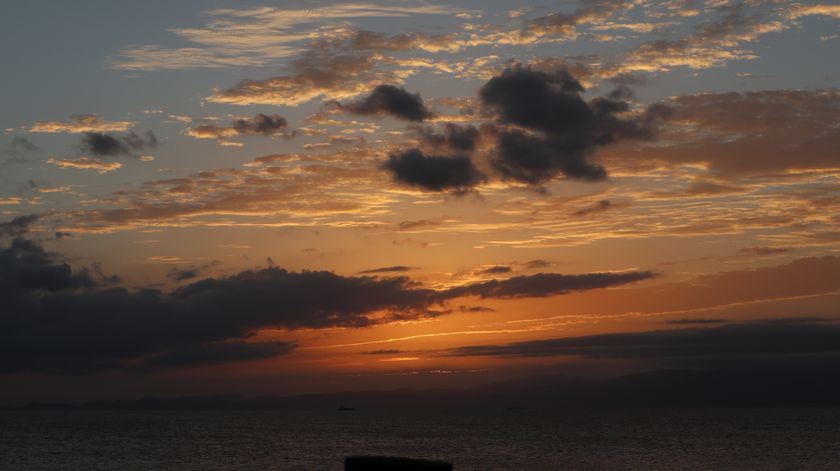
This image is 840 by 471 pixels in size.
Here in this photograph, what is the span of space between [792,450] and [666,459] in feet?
141

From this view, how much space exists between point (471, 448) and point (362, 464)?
14511 centimetres

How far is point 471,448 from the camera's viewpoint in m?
189

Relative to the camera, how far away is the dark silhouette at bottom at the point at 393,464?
46469mm

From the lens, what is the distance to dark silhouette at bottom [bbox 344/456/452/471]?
1829 inches

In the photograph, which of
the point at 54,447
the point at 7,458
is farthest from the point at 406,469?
the point at 54,447

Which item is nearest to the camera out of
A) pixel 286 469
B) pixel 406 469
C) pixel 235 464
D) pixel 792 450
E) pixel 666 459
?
pixel 406 469

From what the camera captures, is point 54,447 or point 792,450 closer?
point 792,450

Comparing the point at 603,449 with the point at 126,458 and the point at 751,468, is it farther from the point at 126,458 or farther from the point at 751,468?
the point at 126,458

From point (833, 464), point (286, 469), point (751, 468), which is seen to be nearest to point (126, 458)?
point (286, 469)

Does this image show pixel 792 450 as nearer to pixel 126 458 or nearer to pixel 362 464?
pixel 126 458

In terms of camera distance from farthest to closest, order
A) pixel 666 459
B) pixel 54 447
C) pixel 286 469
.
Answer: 1. pixel 54 447
2. pixel 666 459
3. pixel 286 469

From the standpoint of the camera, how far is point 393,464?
47.6m

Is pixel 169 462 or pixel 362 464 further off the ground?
pixel 362 464

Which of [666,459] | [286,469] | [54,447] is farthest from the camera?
[54,447]
